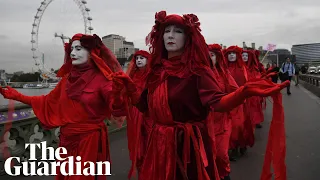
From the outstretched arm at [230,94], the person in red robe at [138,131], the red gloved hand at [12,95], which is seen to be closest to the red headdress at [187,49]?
the outstretched arm at [230,94]

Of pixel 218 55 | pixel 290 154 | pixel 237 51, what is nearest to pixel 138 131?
pixel 218 55

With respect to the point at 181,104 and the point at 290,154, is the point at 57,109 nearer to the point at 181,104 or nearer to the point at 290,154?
the point at 181,104

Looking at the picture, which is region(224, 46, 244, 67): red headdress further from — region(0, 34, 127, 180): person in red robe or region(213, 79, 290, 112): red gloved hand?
region(213, 79, 290, 112): red gloved hand

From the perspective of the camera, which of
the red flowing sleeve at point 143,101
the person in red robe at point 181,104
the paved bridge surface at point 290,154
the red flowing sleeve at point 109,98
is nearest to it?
the person in red robe at point 181,104

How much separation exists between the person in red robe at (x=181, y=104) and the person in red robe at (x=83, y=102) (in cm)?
61

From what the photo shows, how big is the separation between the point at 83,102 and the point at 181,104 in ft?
4.14

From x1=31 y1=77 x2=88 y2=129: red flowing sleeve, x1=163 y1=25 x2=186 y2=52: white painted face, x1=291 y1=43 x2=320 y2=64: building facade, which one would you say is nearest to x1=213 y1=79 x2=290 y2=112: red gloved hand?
x1=163 y1=25 x2=186 y2=52: white painted face

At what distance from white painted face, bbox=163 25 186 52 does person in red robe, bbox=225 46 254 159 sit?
3335 millimetres

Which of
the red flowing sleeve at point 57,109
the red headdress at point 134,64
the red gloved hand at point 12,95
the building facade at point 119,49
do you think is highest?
the building facade at point 119,49

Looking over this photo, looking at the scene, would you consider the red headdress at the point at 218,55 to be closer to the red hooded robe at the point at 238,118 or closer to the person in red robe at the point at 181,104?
the red hooded robe at the point at 238,118

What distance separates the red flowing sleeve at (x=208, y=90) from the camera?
2.56 m

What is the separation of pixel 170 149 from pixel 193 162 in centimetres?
23

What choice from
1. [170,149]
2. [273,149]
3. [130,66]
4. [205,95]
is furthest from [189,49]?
[130,66]

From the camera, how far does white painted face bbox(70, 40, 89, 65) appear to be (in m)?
3.63
